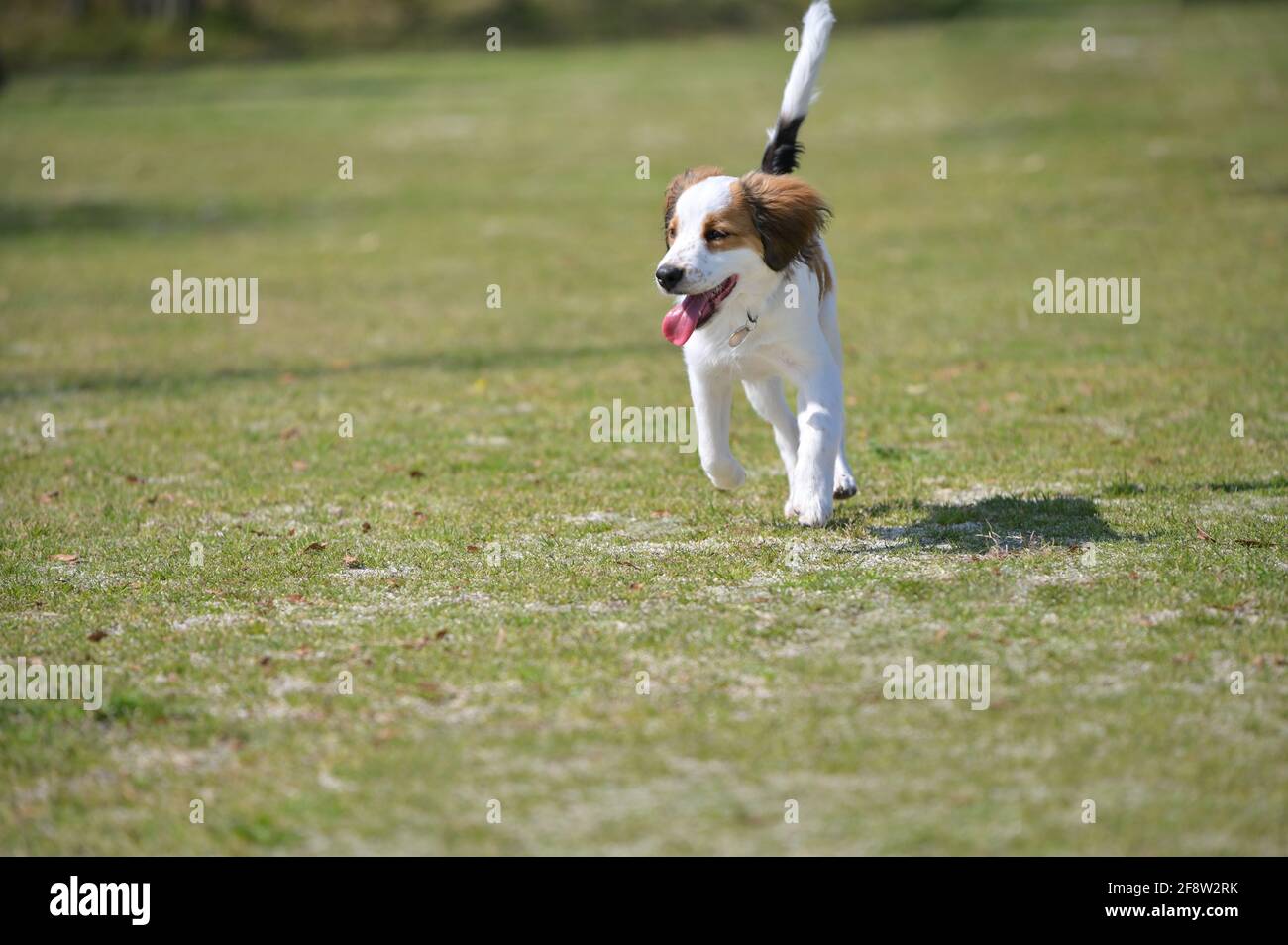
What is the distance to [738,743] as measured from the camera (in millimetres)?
4965

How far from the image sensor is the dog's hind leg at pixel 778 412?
7836mm

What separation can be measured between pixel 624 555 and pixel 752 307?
1.38m

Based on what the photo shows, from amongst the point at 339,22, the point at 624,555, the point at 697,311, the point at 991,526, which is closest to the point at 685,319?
the point at 697,311

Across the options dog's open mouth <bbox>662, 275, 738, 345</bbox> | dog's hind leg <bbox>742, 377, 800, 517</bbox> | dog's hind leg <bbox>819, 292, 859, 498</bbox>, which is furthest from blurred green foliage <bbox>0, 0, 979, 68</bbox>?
dog's open mouth <bbox>662, 275, 738, 345</bbox>

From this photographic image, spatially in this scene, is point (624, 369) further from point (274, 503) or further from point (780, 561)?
point (780, 561)

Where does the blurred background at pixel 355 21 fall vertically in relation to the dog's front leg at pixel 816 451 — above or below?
above

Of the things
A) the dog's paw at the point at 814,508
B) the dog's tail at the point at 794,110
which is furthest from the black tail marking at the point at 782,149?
the dog's paw at the point at 814,508

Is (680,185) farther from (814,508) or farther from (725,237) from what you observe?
(814,508)

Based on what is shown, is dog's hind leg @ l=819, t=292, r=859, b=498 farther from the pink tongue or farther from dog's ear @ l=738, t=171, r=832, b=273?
the pink tongue

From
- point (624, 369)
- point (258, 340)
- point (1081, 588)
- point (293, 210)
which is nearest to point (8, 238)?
point (293, 210)

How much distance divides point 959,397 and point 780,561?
172 inches

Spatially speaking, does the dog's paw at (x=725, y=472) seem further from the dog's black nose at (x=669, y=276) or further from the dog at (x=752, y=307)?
the dog's black nose at (x=669, y=276)

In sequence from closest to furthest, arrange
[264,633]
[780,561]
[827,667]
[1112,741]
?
[1112,741] → [827,667] → [264,633] → [780,561]

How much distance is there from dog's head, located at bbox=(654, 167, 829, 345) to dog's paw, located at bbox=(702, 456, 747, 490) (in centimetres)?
82
